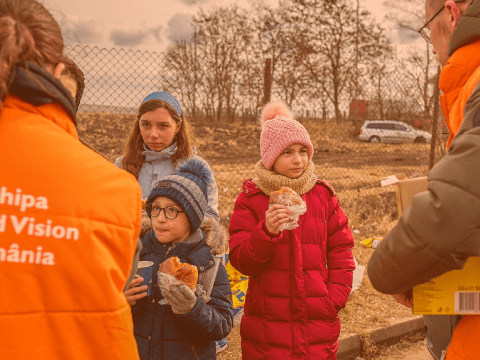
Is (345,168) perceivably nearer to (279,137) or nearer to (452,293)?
(279,137)

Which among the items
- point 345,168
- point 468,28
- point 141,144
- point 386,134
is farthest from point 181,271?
point 386,134

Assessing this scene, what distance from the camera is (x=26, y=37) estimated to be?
1.00 metres

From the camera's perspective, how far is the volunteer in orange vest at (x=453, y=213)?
1062mm

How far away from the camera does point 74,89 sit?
132 centimetres

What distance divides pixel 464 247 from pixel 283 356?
4.30 feet

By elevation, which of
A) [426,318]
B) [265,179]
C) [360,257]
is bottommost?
[360,257]

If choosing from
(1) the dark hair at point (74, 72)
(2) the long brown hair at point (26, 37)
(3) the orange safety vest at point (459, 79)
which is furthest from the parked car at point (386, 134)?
(2) the long brown hair at point (26, 37)

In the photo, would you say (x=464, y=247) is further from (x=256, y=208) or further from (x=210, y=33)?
(x=210, y=33)

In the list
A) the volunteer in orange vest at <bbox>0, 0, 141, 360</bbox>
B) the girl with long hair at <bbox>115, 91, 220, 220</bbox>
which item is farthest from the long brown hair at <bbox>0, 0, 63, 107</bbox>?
the girl with long hair at <bbox>115, 91, 220, 220</bbox>

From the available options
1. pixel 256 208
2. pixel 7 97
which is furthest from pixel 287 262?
pixel 7 97

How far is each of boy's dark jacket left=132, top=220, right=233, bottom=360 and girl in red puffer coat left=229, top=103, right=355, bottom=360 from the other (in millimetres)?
234

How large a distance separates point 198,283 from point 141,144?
1.60m

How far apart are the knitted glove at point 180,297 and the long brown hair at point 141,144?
1577 mm

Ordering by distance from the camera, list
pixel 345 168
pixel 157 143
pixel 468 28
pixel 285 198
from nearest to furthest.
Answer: pixel 468 28 → pixel 285 198 → pixel 157 143 → pixel 345 168
